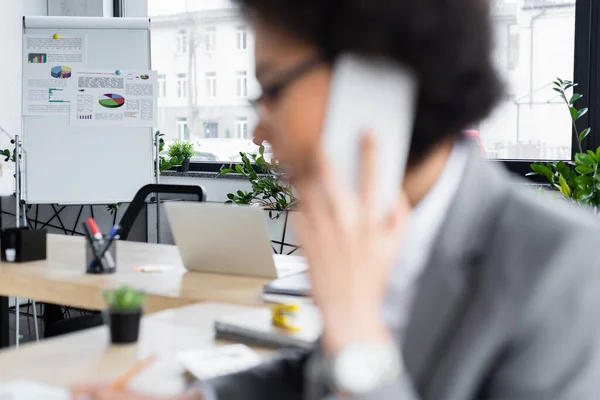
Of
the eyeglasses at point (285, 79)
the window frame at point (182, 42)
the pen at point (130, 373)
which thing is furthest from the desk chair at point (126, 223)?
the window frame at point (182, 42)

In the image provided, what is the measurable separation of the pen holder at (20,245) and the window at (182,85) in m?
3.38

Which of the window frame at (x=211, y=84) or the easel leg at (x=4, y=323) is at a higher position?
the window frame at (x=211, y=84)

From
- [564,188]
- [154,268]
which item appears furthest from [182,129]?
[154,268]

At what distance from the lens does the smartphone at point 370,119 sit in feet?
2.10

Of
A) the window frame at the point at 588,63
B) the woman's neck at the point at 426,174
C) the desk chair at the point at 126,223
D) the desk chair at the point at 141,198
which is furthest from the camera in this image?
the window frame at the point at 588,63

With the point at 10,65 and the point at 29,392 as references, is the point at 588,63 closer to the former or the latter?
the point at 29,392

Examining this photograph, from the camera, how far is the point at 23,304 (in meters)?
5.11

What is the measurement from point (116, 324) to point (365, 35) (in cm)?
81

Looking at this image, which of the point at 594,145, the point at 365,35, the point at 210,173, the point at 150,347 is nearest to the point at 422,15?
the point at 365,35

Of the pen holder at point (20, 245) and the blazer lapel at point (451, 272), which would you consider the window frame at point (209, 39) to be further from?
the blazer lapel at point (451, 272)

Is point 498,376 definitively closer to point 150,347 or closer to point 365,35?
point 365,35

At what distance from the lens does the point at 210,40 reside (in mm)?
5328

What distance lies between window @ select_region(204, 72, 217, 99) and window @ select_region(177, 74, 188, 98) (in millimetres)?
188

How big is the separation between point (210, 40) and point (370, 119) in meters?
4.86
